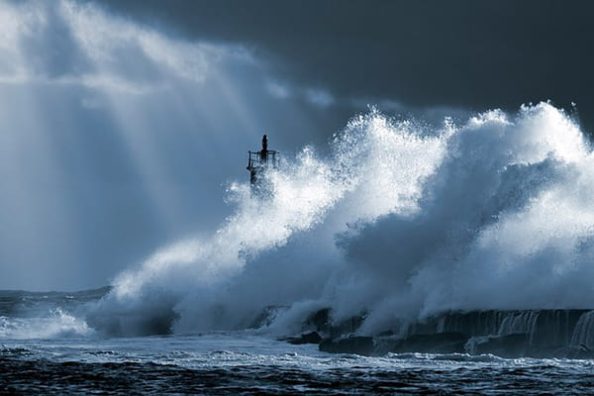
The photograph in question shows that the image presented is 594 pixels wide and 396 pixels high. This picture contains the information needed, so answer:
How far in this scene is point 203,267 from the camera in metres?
39.4

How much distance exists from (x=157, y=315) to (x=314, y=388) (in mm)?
21902

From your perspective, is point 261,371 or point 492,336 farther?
point 492,336

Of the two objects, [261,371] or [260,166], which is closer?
[261,371]

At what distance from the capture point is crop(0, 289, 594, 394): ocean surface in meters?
15.4

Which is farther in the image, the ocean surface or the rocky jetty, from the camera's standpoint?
the rocky jetty

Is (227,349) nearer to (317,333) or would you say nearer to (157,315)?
(317,333)

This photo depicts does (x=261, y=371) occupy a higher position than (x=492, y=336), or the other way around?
(x=492, y=336)

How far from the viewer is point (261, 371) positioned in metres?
18.0

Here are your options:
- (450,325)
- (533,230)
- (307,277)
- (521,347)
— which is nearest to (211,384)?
(521,347)

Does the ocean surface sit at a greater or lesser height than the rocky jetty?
lesser

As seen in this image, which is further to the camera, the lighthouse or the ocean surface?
the lighthouse

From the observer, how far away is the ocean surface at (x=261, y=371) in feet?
50.5

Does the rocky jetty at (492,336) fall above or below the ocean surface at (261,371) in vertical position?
Answer: above

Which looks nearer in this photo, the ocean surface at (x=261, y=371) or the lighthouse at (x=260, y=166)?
the ocean surface at (x=261, y=371)
